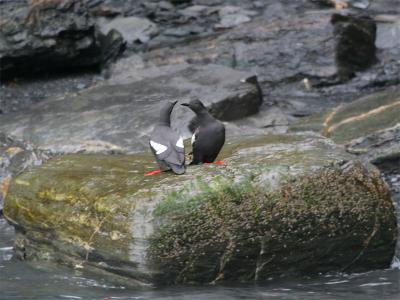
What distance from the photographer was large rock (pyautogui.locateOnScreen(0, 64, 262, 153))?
1037cm

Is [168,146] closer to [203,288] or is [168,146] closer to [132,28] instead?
[203,288]

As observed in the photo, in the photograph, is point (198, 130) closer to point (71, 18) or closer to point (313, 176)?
point (313, 176)

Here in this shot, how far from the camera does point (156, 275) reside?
6.36 metres

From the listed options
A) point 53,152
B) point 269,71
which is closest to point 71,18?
point 269,71

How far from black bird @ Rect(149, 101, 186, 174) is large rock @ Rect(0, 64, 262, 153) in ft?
10.2

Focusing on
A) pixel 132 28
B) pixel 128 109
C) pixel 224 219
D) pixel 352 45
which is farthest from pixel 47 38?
pixel 224 219

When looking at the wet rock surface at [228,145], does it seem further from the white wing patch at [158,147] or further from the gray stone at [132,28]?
the white wing patch at [158,147]

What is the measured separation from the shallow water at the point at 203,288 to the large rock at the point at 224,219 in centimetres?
10

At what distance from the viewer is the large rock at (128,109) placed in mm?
10367

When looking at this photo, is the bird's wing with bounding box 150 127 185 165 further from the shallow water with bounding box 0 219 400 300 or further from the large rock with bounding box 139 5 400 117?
the large rock with bounding box 139 5 400 117

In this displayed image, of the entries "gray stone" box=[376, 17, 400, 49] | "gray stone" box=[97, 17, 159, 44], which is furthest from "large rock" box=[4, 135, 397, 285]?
"gray stone" box=[97, 17, 159, 44]

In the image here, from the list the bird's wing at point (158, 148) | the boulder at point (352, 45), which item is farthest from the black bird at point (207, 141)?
the boulder at point (352, 45)

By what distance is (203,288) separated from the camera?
21.1 feet

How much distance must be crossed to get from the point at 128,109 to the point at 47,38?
156 inches
